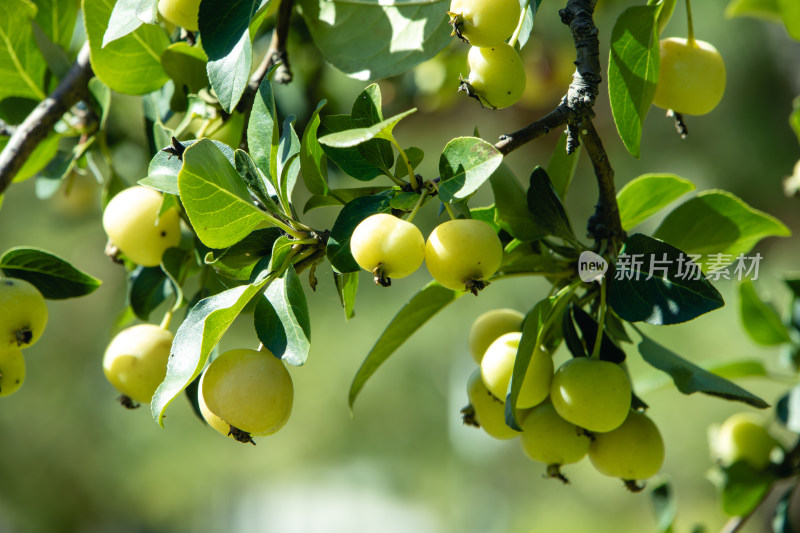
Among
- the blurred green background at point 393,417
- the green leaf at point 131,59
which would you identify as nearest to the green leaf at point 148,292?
the green leaf at point 131,59

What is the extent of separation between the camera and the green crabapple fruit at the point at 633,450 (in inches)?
16.3

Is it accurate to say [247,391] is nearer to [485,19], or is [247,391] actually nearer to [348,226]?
[348,226]

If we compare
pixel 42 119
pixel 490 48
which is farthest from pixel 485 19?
pixel 42 119

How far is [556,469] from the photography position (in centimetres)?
43

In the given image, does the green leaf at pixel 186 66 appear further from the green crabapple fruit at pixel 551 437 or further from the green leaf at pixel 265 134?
the green crabapple fruit at pixel 551 437

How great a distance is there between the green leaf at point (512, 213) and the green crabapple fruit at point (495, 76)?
6 centimetres

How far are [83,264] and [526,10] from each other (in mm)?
3025

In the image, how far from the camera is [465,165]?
0.33m

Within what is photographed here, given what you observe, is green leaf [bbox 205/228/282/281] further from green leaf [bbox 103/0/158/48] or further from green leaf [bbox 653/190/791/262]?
green leaf [bbox 653/190/791/262]

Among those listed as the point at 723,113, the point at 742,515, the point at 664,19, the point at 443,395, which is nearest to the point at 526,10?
the point at 664,19

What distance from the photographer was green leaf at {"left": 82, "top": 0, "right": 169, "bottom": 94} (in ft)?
1.52

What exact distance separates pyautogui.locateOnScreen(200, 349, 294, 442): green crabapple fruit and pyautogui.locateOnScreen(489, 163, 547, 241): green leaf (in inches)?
6.1

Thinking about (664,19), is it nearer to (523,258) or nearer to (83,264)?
(523,258)

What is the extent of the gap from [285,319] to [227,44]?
0.15 meters
